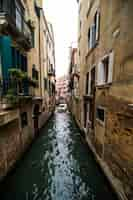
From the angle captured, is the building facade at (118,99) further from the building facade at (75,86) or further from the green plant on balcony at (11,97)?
the building facade at (75,86)

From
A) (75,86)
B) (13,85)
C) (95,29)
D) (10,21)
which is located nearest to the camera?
(10,21)

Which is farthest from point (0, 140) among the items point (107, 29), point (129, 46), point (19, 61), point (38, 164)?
point (107, 29)

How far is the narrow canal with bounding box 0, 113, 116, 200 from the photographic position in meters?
4.30

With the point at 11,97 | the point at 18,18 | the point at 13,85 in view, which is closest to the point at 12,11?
the point at 18,18

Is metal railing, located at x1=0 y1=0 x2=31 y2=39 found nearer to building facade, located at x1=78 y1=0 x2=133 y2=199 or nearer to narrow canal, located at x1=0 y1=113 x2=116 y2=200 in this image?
building facade, located at x1=78 y1=0 x2=133 y2=199

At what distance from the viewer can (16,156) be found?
5926 millimetres

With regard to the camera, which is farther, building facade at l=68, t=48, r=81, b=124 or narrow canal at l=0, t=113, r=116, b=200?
building facade at l=68, t=48, r=81, b=124

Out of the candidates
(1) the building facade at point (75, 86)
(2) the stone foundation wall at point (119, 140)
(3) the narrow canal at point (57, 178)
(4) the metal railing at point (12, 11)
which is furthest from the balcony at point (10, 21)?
Result: (1) the building facade at point (75, 86)

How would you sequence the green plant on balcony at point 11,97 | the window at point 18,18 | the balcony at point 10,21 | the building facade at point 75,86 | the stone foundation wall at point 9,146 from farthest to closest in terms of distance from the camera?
the building facade at point 75,86 < the window at point 18,18 < the green plant on balcony at point 11,97 < the stone foundation wall at point 9,146 < the balcony at point 10,21

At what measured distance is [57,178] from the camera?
5.28m

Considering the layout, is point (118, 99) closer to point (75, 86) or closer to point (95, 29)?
point (95, 29)

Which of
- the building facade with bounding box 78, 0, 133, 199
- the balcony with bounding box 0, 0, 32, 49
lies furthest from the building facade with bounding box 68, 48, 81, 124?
the balcony with bounding box 0, 0, 32, 49

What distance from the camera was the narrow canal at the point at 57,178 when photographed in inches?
169

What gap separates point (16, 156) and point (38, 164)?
1191 millimetres
